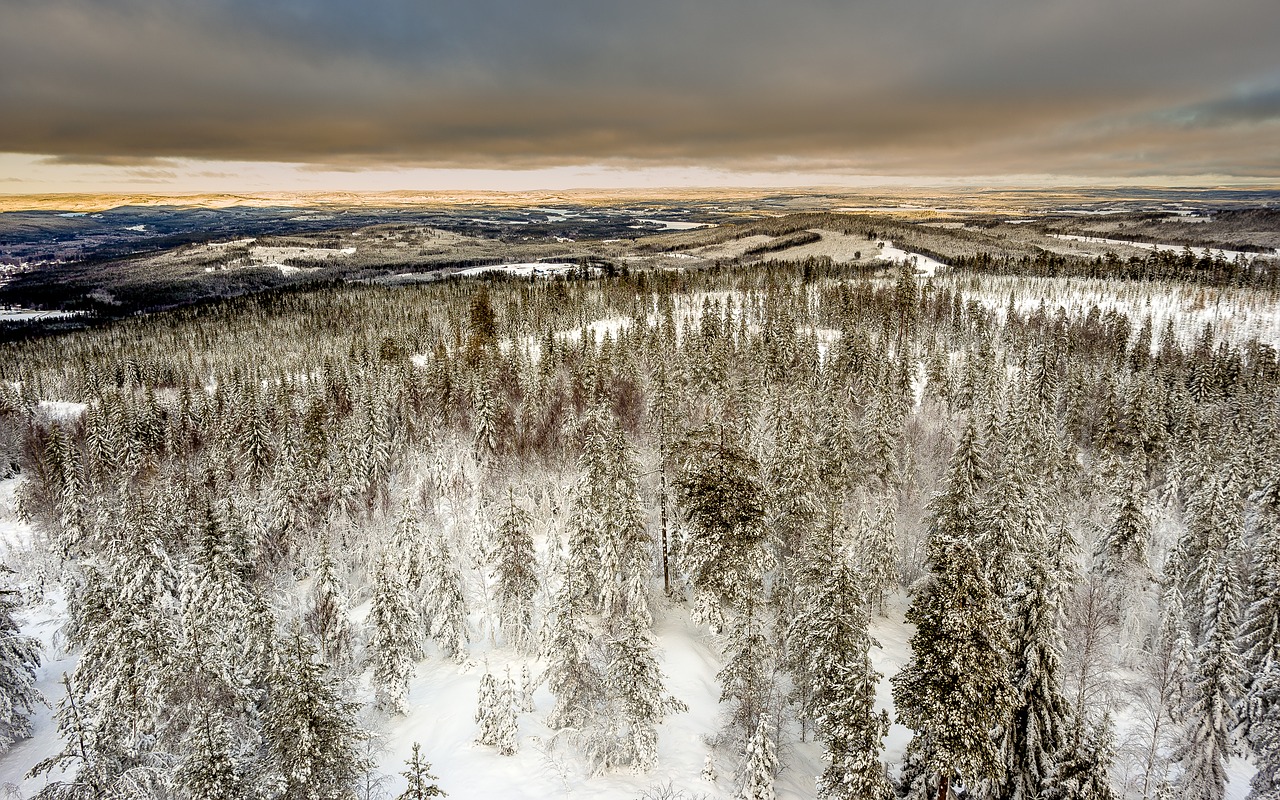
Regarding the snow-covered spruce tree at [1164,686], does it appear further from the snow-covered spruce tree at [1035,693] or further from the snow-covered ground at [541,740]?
the snow-covered spruce tree at [1035,693]

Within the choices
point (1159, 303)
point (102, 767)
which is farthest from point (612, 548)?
point (1159, 303)

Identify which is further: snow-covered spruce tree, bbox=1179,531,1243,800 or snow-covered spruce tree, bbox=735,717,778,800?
snow-covered spruce tree, bbox=1179,531,1243,800

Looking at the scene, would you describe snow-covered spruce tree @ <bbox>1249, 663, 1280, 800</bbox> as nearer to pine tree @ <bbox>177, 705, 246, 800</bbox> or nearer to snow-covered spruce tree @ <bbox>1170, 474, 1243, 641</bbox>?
snow-covered spruce tree @ <bbox>1170, 474, 1243, 641</bbox>

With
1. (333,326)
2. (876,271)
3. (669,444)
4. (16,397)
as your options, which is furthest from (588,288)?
(669,444)

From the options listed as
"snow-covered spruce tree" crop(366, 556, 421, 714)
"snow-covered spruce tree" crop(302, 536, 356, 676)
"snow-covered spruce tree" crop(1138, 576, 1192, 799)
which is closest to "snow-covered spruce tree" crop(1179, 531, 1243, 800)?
"snow-covered spruce tree" crop(1138, 576, 1192, 799)

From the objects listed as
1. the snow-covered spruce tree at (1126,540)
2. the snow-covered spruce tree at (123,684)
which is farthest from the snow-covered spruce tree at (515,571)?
the snow-covered spruce tree at (1126,540)

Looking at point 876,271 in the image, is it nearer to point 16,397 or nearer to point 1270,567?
point 1270,567
